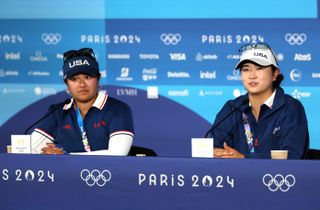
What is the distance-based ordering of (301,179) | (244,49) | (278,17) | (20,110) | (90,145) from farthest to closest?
(20,110) < (278,17) < (90,145) < (244,49) < (301,179)

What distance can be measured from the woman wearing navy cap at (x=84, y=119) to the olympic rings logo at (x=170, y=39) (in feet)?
5.11

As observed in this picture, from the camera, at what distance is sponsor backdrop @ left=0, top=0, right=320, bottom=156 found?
5301 mm

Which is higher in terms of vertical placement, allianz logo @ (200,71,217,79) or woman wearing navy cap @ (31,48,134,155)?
allianz logo @ (200,71,217,79)

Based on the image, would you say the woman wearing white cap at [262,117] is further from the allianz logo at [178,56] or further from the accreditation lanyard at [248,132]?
the allianz logo at [178,56]

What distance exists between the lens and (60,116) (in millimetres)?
4004

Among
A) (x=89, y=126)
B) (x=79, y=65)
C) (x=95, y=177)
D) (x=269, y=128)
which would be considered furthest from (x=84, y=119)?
(x=269, y=128)

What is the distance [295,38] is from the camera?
530 cm

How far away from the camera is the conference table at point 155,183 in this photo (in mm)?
2922

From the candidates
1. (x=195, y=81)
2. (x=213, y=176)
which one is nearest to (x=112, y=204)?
(x=213, y=176)

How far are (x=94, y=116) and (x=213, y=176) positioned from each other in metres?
1.10

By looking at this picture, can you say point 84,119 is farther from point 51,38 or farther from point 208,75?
point 51,38

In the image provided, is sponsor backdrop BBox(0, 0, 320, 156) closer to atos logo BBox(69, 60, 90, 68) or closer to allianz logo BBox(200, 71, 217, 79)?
allianz logo BBox(200, 71, 217, 79)

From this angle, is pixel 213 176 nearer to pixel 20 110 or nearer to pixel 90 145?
pixel 90 145

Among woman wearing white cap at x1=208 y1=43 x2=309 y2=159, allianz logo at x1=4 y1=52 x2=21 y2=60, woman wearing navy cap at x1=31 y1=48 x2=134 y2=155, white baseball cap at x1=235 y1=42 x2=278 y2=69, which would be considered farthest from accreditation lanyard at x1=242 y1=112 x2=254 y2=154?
allianz logo at x1=4 y1=52 x2=21 y2=60
